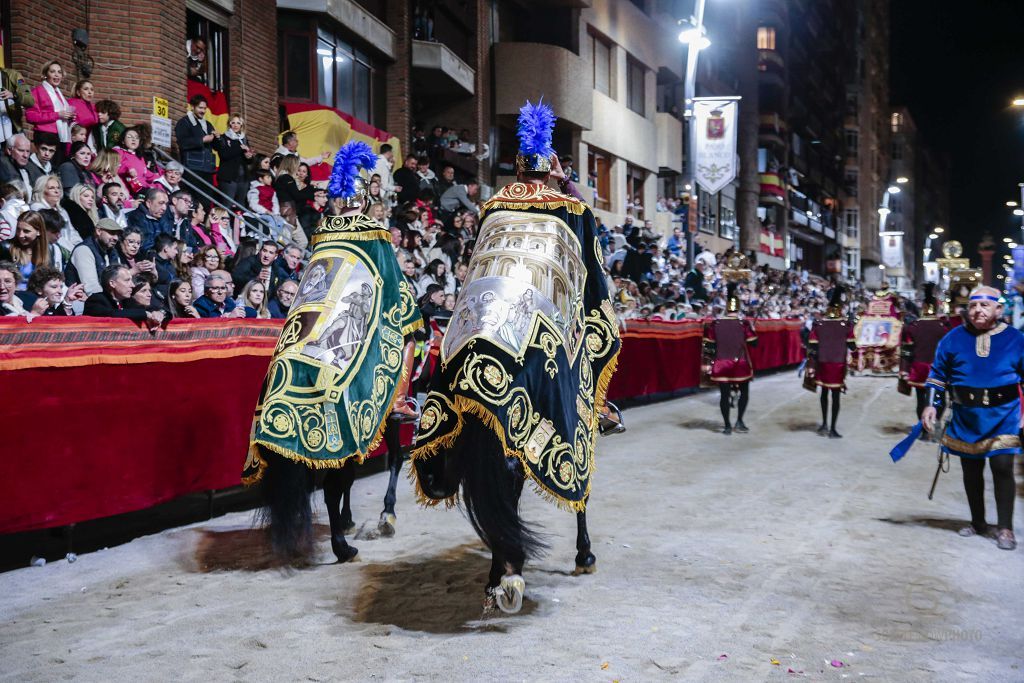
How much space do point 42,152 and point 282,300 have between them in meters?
2.86

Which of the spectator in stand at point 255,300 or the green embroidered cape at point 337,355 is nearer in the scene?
the green embroidered cape at point 337,355

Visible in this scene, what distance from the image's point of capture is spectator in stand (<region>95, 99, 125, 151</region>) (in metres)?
10.7

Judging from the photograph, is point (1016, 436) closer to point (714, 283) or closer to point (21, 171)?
point (21, 171)

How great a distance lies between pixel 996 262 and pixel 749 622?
443ft

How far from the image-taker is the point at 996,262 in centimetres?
12400

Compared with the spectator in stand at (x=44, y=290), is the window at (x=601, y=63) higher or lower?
higher

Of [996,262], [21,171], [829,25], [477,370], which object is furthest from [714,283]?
[996,262]

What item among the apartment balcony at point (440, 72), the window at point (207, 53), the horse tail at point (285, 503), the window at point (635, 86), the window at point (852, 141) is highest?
the window at point (852, 141)

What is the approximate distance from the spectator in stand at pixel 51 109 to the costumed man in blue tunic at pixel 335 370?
16.2 feet

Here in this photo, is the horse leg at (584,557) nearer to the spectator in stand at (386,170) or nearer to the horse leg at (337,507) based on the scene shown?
the horse leg at (337,507)

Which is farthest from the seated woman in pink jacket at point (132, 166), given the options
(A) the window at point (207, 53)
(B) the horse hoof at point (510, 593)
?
(B) the horse hoof at point (510, 593)

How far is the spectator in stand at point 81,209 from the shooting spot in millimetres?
9344

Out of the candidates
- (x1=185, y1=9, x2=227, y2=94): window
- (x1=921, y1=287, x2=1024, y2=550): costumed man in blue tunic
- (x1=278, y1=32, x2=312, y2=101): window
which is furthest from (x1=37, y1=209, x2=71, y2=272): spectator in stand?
(x1=278, y1=32, x2=312, y2=101): window

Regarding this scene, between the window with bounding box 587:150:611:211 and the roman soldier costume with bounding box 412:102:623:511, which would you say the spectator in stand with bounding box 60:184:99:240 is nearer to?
the roman soldier costume with bounding box 412:102:623:511
